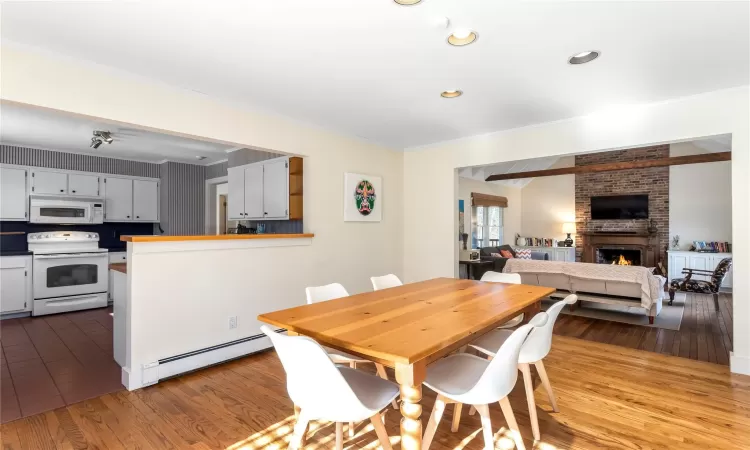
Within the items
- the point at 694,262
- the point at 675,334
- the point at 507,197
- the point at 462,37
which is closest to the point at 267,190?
the point at 462,37

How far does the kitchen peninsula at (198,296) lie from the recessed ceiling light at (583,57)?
2.70 m

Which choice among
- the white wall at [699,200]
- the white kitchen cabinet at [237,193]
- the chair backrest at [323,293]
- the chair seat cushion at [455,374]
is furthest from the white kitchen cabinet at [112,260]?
the white wall at [699,200]

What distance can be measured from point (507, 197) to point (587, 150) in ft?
21.0

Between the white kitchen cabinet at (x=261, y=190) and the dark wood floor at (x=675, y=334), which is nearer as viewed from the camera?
the dark wood floor at (x=675, y=334)

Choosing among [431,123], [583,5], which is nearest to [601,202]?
[431,123]

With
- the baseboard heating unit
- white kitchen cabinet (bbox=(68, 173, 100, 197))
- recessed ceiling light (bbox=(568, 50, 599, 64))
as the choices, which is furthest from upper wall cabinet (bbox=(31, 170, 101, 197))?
recessed ceiling light (bbox=(568, 50, 599, 64))

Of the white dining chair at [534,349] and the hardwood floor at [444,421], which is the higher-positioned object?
the white dining chair at [534,349]

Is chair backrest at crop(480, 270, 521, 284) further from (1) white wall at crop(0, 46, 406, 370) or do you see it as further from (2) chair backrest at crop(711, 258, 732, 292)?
(2) chair backrest at crop(711, 258, 732, 292)

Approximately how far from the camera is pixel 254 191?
4645 mm

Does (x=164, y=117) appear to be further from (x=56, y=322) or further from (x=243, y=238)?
(x=56, y=322)

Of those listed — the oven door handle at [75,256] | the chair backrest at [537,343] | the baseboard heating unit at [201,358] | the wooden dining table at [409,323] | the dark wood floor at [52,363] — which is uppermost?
the oven door handle at [75,256]

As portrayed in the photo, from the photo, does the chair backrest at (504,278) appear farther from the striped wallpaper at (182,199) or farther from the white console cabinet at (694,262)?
the white console cabinet at (694,262)

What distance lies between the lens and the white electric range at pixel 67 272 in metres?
4.88

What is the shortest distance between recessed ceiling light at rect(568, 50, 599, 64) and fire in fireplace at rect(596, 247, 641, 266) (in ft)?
22.6
